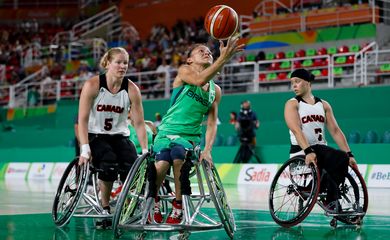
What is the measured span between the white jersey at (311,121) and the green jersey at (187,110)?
Answer: 6.09ft

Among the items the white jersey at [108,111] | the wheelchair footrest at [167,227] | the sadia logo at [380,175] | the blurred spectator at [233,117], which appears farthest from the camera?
the blurred spectator at [233,117]

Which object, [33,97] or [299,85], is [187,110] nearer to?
[299,85]

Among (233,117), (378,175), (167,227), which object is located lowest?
(378,175)

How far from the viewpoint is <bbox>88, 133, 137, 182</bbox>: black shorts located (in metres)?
9.24

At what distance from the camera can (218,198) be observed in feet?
25.3

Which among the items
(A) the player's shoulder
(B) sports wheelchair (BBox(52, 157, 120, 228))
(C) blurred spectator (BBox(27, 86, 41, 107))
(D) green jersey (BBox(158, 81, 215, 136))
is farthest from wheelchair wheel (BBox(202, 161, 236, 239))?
(C) blurred spectator (BBox(27, 86, 41, 107))

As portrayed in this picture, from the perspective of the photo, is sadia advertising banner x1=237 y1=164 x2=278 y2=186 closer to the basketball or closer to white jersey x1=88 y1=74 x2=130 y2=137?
white jersey x1=88 y1=74 x2=130 y2=137

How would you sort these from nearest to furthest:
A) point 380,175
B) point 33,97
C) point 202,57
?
point 202,57 → point 380,175 → point 33,97

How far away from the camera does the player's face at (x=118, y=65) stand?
9141 mm

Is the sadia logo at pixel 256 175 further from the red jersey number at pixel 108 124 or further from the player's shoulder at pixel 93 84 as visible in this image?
the player's shoulder at pixel 93 84

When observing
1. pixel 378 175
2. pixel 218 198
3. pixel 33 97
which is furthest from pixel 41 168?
pixel 218 198

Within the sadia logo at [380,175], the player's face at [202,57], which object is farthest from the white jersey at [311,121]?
the sadia logo at [380,175]

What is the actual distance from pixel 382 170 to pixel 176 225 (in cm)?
1193

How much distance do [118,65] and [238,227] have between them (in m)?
2.40
